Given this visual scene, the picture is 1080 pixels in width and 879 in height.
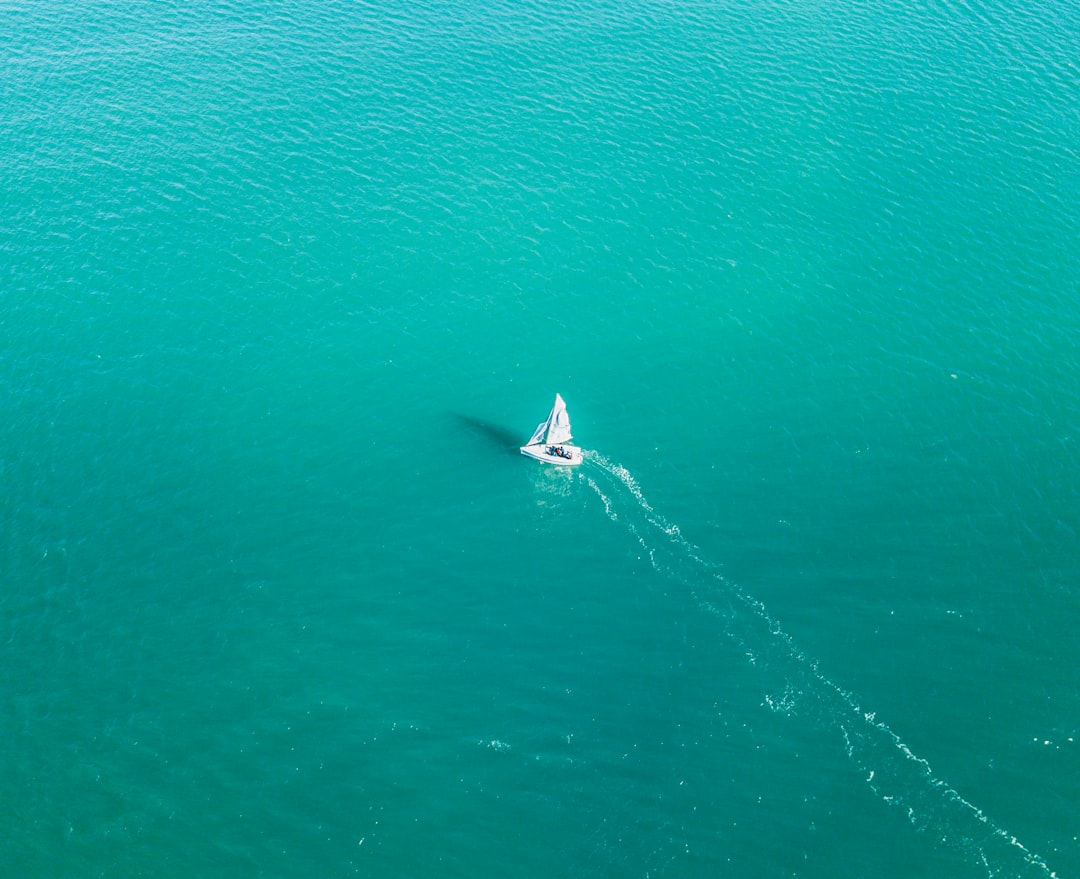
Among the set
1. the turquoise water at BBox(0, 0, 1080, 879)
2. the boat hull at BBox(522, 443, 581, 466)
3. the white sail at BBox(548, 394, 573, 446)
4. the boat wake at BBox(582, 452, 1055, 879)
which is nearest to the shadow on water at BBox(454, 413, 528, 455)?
the turquoise water at BBox(0, 0, 1080, 879)

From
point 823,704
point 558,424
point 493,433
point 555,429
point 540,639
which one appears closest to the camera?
point 823,704

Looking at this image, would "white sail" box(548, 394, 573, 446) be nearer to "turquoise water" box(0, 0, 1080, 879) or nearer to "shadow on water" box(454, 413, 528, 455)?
"turquoise water" box(0, 0, 1080, 879)

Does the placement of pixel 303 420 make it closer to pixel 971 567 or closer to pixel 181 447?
pixel 181 447

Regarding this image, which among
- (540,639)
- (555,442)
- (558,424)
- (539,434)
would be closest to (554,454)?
(555,442)

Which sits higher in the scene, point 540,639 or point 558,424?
point 558,424

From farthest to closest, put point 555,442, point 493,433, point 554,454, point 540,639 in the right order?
point 493,433, point 555,442, point 554,454, point 540,639

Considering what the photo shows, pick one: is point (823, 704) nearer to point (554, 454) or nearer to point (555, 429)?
point (554, 454)

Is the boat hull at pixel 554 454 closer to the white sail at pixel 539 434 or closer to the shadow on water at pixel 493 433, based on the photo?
the white sail at pixel 539 434
